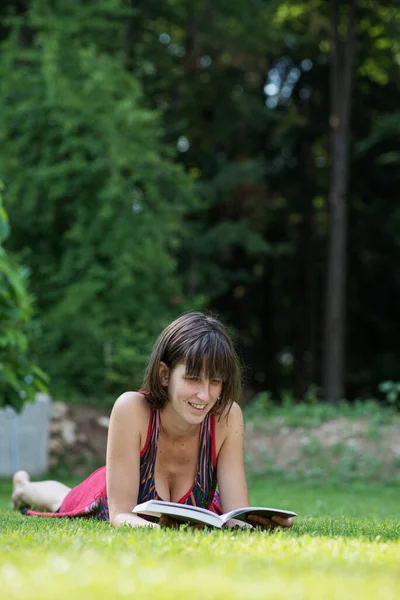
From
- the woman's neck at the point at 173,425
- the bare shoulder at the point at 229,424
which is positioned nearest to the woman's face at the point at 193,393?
the woman's neck at the point at 173,425

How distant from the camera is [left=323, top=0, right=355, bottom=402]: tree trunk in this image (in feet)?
61.0

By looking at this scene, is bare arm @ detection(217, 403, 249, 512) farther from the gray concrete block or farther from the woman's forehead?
the gray concrete block

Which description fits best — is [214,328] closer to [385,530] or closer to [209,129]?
[385,530]

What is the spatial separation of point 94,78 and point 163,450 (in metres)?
9.87

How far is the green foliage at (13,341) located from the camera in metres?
7.13

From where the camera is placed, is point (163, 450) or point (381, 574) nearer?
point (381, 574)

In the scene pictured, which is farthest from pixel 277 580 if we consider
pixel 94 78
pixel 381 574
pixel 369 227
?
pixel 369 227

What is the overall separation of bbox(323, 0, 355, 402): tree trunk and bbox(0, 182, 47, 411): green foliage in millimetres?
11306

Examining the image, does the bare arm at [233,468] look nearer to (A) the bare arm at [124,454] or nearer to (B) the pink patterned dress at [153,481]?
Answer: (B) the pink patterned dress at [153,481]

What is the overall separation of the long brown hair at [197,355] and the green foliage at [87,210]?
317 inches

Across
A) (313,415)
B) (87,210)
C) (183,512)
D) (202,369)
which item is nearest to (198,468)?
(202,369)

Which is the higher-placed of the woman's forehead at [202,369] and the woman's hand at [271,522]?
the woman's forehead at [202,369]

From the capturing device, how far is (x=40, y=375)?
764 centimetres

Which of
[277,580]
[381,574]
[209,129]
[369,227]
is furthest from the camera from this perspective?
[369,227]
